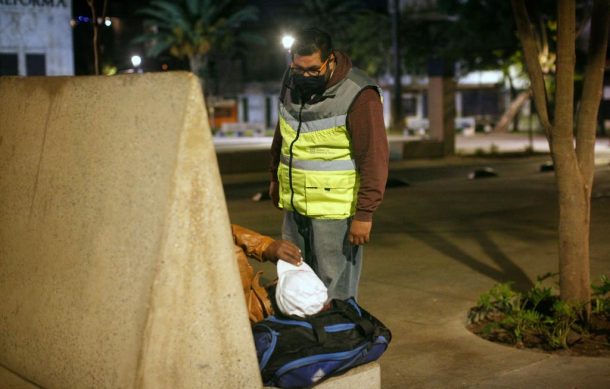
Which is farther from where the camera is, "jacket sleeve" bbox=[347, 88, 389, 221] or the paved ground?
the paved ground

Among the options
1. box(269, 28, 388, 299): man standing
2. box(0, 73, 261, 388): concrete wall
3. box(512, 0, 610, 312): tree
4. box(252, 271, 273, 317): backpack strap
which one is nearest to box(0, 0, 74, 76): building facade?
box(512, 0, 610, 312): tree

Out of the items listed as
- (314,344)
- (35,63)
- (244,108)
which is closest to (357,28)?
(244,108)

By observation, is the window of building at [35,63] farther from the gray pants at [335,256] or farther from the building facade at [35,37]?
the gray pants at [335,256]

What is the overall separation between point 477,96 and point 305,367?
190 ft

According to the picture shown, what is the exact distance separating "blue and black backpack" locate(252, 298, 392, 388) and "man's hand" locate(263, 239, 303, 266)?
0.27 m

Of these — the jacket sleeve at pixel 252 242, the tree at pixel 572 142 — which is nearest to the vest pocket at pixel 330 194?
the jacket sleeve at pixel 252 242

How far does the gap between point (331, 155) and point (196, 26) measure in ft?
150

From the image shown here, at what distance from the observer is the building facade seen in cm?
4506

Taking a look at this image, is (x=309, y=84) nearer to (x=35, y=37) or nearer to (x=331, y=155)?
(x=331, y=155)

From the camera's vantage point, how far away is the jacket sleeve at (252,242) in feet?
14.5

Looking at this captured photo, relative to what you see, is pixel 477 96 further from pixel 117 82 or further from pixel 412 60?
pixel 117 82

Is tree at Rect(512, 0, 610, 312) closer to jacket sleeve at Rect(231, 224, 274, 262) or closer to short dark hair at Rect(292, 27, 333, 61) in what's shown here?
short dark hair at Rect(292, 27, 333, 61)

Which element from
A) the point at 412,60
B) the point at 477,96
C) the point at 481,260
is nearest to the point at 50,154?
the point at 481,260

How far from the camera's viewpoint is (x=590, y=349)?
17.7ft
